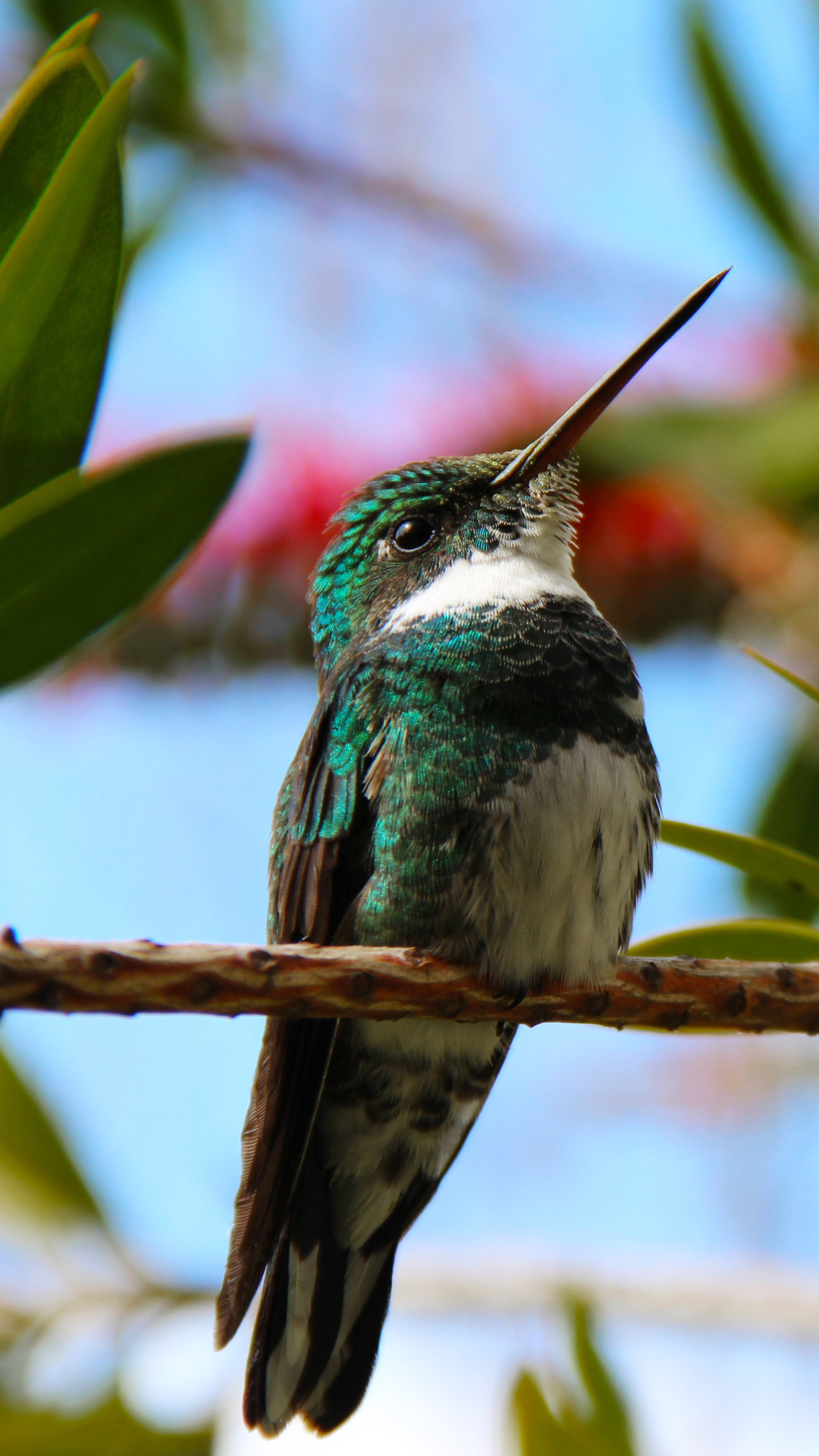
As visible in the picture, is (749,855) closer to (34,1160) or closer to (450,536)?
(450,536)

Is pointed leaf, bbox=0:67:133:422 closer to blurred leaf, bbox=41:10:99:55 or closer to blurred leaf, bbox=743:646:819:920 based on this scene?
blurred leaf, bbox=41:10:99:55

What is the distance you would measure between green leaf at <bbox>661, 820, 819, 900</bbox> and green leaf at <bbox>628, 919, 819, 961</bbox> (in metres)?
0.06

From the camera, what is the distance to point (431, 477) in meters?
2.22

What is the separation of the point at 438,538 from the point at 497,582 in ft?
0.66

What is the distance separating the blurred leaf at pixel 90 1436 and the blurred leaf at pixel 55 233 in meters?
1.67

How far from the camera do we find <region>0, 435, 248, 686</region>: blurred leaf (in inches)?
45.4

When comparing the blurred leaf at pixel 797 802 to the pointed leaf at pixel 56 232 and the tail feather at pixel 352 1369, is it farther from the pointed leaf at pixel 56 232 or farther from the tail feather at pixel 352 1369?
the pointed leaf at pixel 56 232

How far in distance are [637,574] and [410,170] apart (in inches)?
49.5

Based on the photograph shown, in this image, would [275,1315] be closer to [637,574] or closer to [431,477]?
[431,477]

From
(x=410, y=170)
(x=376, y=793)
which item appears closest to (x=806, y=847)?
(x=376, y=793)

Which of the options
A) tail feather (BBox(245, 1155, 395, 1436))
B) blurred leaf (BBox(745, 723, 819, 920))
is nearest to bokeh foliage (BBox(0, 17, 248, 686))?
tail feather (BBox(245, 1155, 395, 1436))

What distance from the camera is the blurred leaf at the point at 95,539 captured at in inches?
45.4

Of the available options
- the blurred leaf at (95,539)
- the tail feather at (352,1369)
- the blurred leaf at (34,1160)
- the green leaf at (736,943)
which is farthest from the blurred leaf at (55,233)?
the blurred leaf at (34,1160)

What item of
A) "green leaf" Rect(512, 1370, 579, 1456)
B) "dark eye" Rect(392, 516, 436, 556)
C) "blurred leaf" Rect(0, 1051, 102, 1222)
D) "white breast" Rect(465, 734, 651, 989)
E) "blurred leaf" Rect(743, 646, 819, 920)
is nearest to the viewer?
"white breast" Rect(465, 734, 651, 989)
